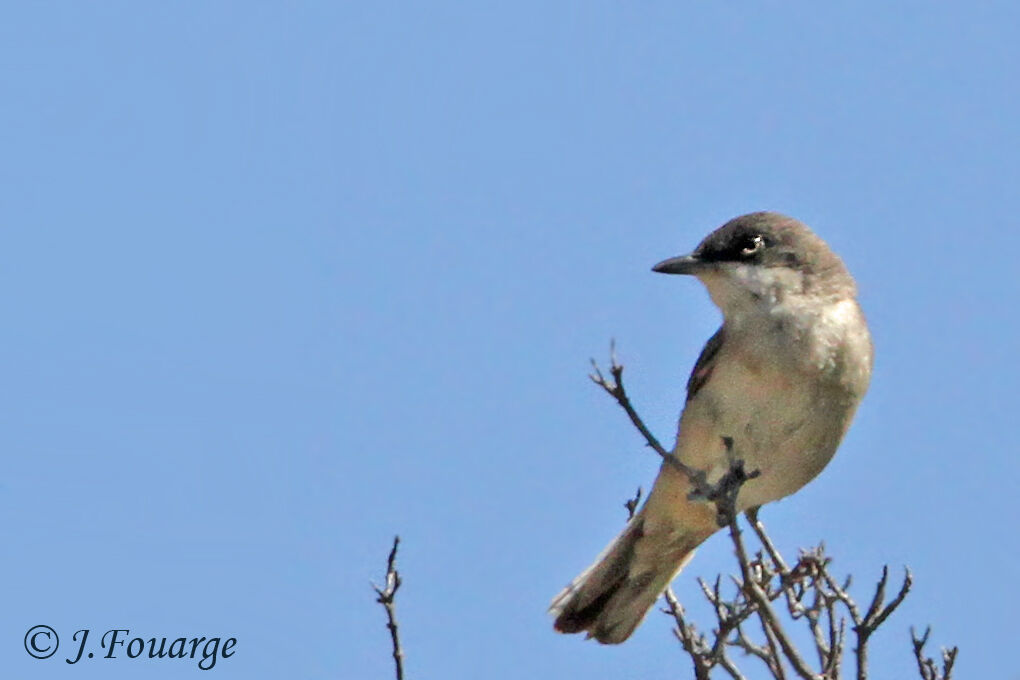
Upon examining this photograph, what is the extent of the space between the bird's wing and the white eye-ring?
417 millimetres

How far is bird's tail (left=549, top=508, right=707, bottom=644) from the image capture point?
743 centimetres

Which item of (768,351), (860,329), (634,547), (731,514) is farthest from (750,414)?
(731,514)

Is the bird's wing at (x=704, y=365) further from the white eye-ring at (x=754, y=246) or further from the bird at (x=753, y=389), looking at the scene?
the white eye-ring at (x=754, y=246)

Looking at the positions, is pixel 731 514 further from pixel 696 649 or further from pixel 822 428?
pixel 822 428

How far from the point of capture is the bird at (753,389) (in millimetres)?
6637

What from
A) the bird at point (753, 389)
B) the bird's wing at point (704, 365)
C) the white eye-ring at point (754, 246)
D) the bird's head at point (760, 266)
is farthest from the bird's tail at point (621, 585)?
the white eye-ring at point (754, 246)

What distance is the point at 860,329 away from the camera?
6875 millimetres

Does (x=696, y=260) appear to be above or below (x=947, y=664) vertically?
above

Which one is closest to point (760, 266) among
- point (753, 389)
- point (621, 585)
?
point (753, 389)

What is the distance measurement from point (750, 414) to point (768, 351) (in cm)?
32

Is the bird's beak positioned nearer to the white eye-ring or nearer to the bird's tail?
the white eye-ring

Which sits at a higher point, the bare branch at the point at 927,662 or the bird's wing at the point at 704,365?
the bird's wing at the point at 704,365

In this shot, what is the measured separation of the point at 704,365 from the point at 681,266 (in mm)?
510

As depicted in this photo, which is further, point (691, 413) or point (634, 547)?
point (634, 547)
